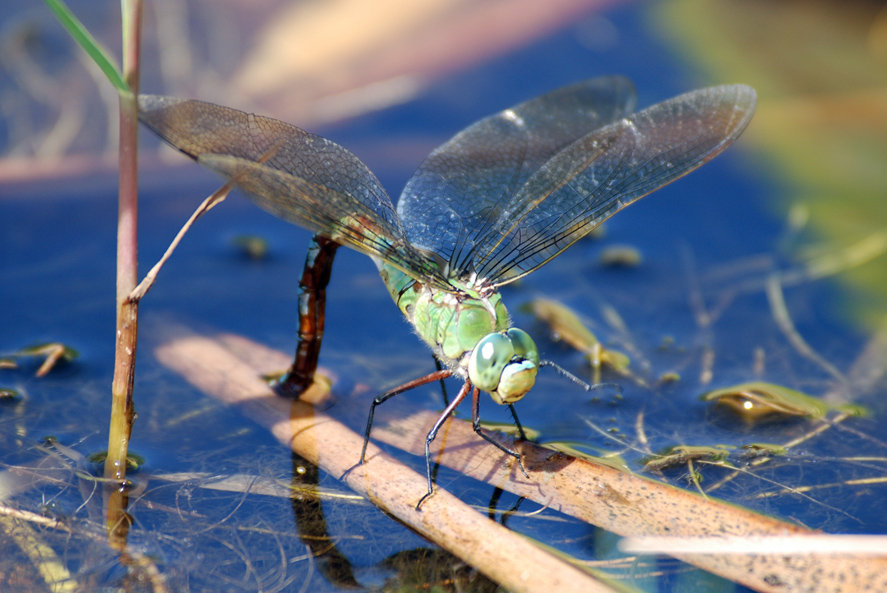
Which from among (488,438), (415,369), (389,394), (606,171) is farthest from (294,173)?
(606,171)

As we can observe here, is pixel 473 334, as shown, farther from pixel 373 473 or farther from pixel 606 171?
pixel 606 171

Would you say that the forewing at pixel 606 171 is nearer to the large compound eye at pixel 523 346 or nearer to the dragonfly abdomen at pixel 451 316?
the dragonfly abdomen at pixel 451 316

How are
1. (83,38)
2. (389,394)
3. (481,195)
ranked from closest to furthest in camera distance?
1. (83,38)
2. (389,394)
3. (481,195)

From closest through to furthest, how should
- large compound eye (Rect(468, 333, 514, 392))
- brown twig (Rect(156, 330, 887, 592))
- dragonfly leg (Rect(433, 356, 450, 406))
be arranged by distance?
brown twig (Rect(156, 330, 887, 592)) → large compound eye (Rect(468, 333, 514, 392)) → dragonfly leg (Rect(433, 356, 450, 406))

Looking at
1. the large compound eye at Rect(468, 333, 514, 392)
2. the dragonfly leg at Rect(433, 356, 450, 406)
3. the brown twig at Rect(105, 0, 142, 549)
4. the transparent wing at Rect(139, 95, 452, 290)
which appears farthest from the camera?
the dragonfly leg at Rect(433, 356, 450, 406)

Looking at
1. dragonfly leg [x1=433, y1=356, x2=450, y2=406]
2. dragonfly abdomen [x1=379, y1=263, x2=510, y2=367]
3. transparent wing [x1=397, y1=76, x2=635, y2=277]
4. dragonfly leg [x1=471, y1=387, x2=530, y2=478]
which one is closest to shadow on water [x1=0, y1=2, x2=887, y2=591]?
dragonfly leg [x1=433, y1=356, x2=450, y2=406]

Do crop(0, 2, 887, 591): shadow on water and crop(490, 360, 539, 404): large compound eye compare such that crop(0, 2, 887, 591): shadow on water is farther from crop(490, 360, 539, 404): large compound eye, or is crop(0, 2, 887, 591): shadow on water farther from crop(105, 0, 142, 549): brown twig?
crop(490, 360, 539, 404): large compound eye
